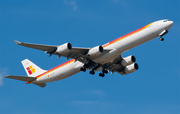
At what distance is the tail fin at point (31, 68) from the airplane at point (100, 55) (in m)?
0.87

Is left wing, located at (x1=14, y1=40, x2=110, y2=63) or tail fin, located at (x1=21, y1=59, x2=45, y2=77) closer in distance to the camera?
left wing, located at (x1=14, y1=40, x2=110, y2=63)

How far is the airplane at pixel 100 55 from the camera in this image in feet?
143

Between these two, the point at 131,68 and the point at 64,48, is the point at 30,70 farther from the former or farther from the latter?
the point at 131,68

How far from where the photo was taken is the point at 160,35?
43.8 m

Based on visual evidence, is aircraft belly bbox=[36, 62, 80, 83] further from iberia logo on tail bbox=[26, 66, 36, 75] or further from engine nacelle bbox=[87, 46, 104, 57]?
engine nacelle bbox=[87, 46, 104, 57]

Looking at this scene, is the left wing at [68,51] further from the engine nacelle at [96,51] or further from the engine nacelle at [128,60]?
the engine nacelle at [128,60]

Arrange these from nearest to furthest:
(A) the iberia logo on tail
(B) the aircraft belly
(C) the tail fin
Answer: (B) the aircraft belly, (C) the tail fin, (A) the iberia logo on tail

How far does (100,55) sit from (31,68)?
1584cm

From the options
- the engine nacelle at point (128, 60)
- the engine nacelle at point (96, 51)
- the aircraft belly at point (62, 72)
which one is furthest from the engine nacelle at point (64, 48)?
the engine nacelle at point (128, 60)

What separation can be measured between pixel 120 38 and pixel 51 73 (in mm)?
13079

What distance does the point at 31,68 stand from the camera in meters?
55.5

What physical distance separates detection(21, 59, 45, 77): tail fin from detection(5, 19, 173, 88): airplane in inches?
34.3

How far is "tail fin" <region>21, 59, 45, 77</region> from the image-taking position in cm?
5388

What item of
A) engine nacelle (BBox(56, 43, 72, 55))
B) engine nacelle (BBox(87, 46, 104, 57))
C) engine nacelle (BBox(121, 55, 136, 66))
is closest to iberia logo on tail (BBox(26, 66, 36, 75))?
engine nacelle (BBox(56, 43, 72, 55))
